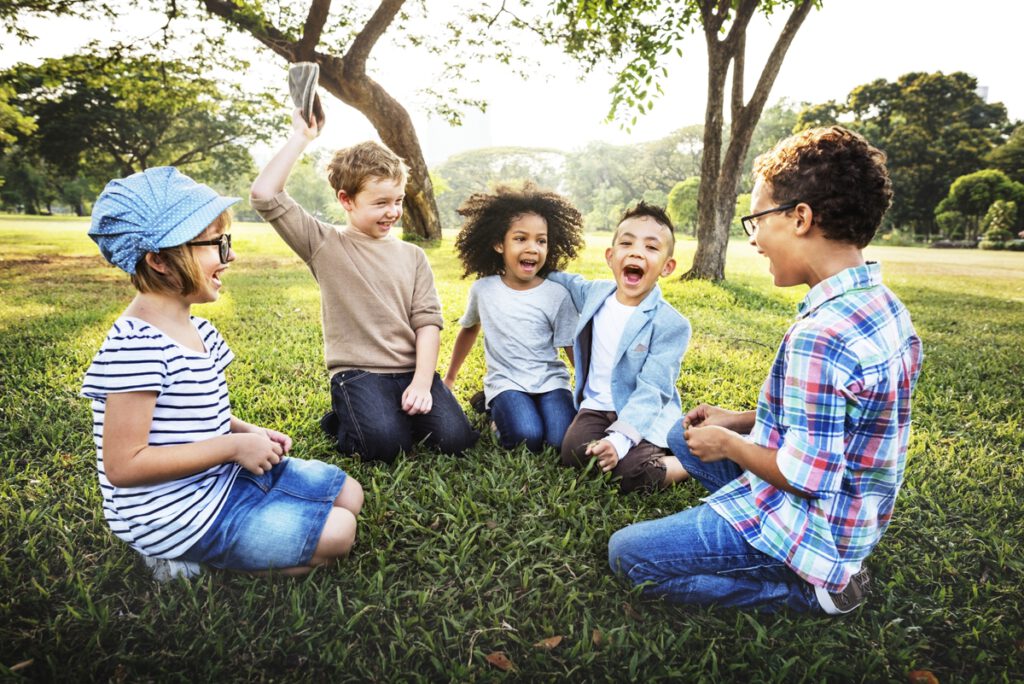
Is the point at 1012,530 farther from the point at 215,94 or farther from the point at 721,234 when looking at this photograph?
the point at 215,94

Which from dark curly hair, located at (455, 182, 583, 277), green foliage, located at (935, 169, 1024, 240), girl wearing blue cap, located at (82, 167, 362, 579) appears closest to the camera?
girl wearing blue cap, located at (82, 167, 362, 579)

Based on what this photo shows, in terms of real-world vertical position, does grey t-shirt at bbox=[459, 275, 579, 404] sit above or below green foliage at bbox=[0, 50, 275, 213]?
below

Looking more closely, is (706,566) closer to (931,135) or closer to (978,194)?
(978,194)

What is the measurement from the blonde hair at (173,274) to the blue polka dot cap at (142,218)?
4cm

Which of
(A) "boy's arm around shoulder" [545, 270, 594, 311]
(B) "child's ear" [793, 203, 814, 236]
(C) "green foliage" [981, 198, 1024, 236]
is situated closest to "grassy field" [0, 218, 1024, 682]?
(A) "boy's arm around shoulder" [545, 270, 594, 311]

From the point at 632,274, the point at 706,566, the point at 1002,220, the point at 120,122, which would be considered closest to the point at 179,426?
the point at 706,566

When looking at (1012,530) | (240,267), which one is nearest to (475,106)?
(240,267)

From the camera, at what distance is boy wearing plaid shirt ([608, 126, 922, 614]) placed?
1.57 metres

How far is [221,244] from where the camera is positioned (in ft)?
6.18

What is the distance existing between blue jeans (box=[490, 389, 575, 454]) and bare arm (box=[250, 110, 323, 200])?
1.58m

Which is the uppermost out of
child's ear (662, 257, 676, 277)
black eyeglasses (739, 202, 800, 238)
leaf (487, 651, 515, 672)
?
black eyeglasses (739, 202, 800, 238)

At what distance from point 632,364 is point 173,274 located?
2041 millimetres

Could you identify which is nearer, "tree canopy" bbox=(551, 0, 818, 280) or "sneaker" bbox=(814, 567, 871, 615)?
"sneaker" bbox=(814, 567, 871, 615)

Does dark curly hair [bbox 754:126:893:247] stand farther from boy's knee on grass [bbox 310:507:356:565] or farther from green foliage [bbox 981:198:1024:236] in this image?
green foliage [bbox 981:198:1024:236]
